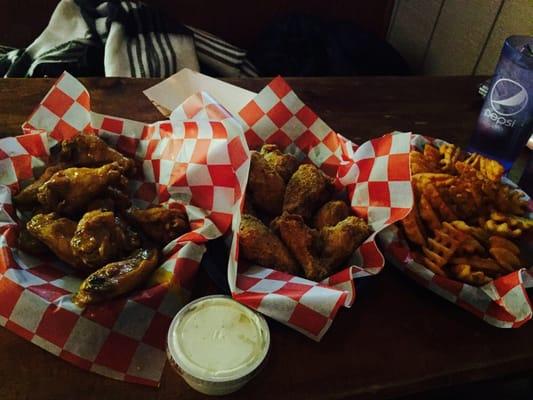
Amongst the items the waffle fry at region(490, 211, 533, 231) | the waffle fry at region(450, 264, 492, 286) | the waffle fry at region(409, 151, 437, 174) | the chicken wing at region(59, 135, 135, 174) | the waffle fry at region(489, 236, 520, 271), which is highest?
the waffle fry at region(409, 151, 437, 174)

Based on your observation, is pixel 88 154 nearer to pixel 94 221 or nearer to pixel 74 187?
pixel 74 187

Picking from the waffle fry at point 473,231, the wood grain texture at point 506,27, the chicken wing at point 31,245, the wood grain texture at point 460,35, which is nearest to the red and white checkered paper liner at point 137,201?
the chicken wing at point 31,245

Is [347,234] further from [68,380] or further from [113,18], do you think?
[113,18]

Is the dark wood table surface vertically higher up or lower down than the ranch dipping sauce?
lower down

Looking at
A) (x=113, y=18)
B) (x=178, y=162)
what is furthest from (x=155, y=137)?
(x=113, y=18)

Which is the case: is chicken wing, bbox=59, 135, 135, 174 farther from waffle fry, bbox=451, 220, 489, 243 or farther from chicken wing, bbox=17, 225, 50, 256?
waffle fry, bbox=451, 220, 489, 243

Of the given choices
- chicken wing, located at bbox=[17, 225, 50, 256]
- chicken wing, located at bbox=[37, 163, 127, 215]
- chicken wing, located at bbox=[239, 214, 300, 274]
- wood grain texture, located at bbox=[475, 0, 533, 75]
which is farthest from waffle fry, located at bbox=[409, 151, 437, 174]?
wood grain texture, located at bbox=[475, 0, 533, 75]

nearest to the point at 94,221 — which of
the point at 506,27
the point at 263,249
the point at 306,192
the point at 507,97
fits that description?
the point at 263,249
